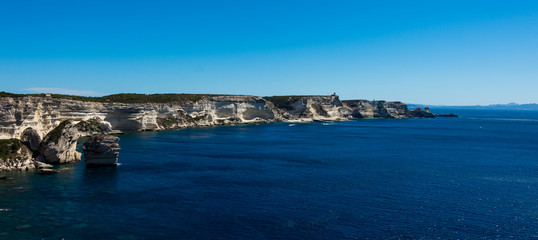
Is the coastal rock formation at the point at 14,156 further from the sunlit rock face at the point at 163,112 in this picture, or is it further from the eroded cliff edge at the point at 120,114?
the sunlit rock face at the point at 163,112

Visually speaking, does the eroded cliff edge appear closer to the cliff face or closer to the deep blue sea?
the cliff face

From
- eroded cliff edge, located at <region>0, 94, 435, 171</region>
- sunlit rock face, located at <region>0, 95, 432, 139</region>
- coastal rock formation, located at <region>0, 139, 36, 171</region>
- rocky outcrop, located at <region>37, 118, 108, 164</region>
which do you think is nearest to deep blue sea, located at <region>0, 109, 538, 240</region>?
rocky outcrop, located at <region>37, 118, 108, 164</region>

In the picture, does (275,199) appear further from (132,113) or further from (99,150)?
(132,113)

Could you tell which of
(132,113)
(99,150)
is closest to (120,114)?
(132,113)

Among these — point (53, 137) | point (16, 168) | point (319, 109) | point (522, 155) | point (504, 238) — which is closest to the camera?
point (504, 238)

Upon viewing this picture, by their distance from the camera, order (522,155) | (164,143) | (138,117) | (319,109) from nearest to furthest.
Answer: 1. (522,155)
2. (164,143)
3. (138,117)
4. (319,109)

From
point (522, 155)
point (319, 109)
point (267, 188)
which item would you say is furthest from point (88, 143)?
point (319, 109)

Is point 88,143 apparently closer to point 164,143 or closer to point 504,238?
point 164,143
